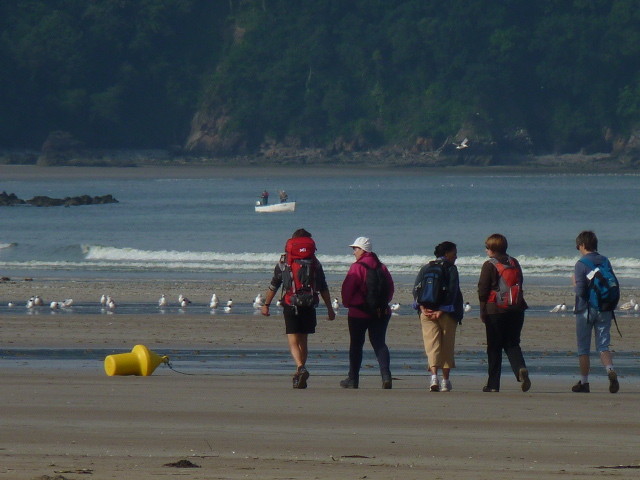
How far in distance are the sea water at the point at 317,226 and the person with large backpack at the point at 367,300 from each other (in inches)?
510

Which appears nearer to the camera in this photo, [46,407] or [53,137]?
[46,407]

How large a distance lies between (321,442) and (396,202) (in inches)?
2088

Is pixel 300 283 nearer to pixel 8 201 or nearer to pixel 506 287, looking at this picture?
pixel 506 287

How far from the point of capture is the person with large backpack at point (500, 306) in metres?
8.47

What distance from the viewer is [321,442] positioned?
21.8 feet

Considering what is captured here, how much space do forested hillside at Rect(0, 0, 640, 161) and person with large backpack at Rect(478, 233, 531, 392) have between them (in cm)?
10151

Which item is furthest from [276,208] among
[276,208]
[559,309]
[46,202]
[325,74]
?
[325,74]

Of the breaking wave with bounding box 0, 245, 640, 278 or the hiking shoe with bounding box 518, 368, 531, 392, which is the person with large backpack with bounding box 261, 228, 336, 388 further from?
the breaking wave with bounding box 0, 245, 640, 278

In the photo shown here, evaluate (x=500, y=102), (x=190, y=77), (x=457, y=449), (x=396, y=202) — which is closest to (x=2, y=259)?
(x=457, y=449)

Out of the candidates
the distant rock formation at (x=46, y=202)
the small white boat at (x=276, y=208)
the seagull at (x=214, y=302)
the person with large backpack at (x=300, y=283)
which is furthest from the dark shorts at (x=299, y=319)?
the distant rock formation at (x=46, y=202)

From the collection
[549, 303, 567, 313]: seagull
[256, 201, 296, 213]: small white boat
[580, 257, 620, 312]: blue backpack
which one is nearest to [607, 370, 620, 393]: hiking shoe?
[580, 257, 620, 312]: blue backpack

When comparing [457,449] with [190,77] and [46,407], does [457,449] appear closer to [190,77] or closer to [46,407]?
[46,407]

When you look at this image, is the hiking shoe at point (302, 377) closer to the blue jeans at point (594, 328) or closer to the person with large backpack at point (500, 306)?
the person with large backpack at point (500, 306)

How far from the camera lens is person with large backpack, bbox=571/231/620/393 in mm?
8453
